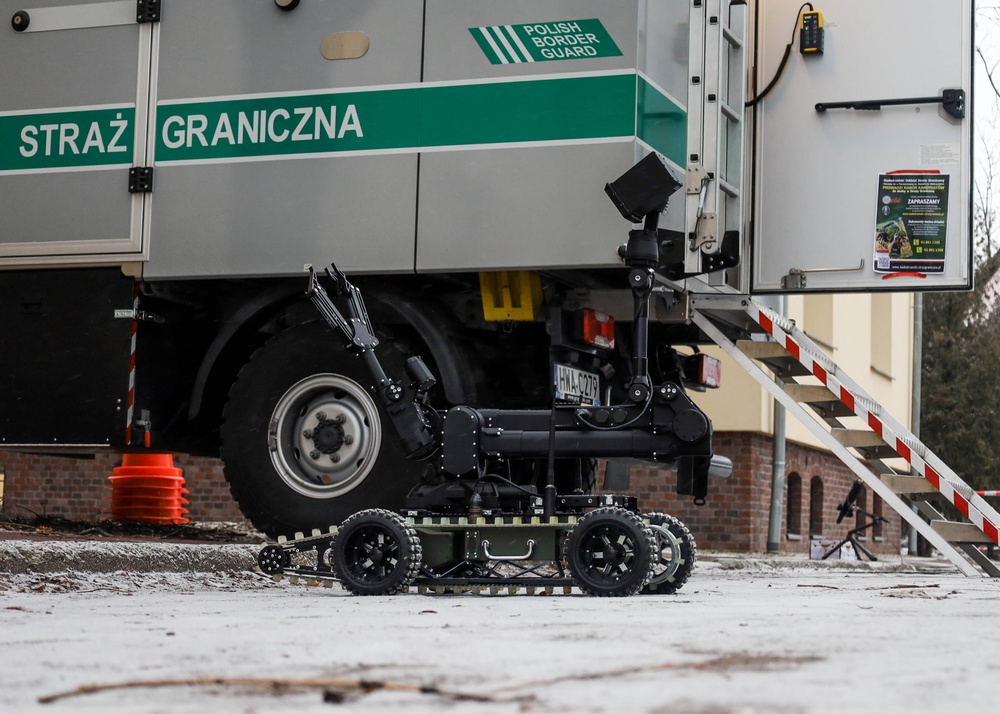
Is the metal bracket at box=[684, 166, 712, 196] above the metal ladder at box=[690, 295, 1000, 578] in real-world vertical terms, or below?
above

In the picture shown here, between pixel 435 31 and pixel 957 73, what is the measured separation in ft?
9.16

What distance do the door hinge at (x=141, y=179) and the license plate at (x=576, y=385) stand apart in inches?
93.6

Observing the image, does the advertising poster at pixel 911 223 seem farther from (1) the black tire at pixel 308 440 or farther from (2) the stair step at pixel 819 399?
(1) the black tire at pixel 308 440

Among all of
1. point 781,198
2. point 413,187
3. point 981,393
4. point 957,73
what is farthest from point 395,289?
point 981,393

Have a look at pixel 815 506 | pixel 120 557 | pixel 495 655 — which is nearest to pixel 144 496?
pixel 120 557

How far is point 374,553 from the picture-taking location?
570cm

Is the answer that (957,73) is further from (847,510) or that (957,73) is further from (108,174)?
(847,510)

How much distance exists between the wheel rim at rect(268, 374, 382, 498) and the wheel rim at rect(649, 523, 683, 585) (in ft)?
5.47

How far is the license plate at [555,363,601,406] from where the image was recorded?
278 inches

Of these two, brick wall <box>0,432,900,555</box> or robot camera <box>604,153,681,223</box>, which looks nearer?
robot camera <box>604,153,681,223</box>

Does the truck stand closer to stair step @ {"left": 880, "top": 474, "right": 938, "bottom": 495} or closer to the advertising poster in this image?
the advertising poster

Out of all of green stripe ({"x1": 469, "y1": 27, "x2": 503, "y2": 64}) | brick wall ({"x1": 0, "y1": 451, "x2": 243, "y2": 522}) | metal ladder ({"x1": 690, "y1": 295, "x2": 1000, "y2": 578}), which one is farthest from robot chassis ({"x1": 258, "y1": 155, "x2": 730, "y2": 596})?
brick wall ({"x1": 0, "y1": 451, "x2": 243, "y2": 522})

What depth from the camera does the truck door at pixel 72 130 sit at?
7797 mm

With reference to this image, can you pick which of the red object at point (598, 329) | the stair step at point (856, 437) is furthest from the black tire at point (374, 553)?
the stair step at point (856, 437)
